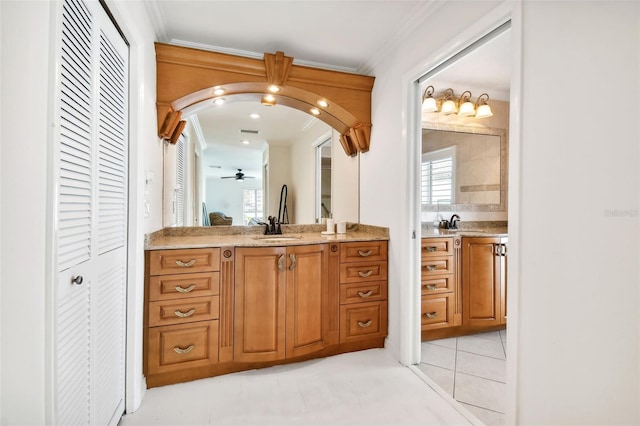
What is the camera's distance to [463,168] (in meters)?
2.94

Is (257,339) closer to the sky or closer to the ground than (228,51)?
closer to the ground

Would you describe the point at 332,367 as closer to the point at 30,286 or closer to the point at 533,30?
the point at 30,286

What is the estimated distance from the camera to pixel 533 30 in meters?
1.16

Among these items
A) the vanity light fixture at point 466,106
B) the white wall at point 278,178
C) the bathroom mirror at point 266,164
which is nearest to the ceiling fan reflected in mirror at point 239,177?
the bathroom mirror at point 266,164

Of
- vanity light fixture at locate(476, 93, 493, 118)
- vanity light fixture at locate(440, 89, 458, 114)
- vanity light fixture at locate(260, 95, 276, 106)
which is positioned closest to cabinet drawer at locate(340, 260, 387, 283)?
vanity light fixture at locate(260, 95, 276, 106)

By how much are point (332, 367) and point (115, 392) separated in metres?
1.26

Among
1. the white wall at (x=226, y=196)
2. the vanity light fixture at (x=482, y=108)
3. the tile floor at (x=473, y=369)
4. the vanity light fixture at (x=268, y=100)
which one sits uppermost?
the vanity light fixture at (x=482, y=108)

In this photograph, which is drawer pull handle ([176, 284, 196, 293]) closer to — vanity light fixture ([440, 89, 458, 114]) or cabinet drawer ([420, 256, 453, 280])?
cabinet drawer ([420, 256, 453, 280])

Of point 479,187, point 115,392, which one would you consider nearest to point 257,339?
point 115,392

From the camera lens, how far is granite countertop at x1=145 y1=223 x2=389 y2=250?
1.85m

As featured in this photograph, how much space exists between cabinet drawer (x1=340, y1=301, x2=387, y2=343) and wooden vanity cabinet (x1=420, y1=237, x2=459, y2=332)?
0.36 metres

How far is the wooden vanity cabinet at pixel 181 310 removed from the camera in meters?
1.70

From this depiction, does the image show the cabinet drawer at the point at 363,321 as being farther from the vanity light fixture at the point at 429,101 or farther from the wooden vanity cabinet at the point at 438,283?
the vanity light fixture at the point at 429,101

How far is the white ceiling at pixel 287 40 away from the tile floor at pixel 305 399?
5.56 feet
